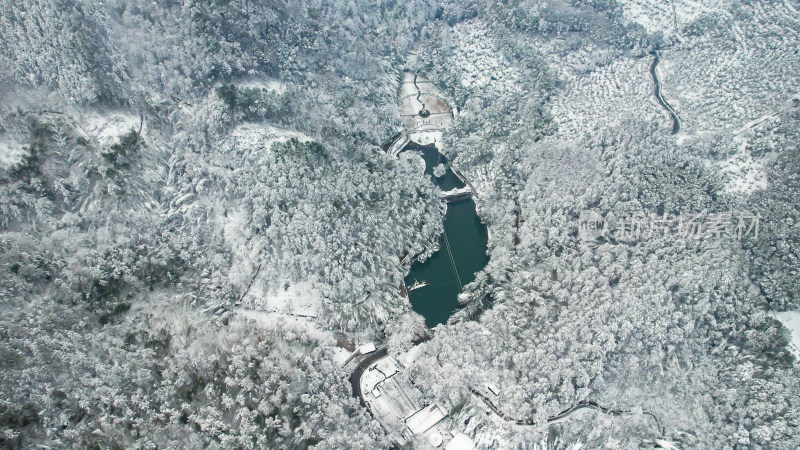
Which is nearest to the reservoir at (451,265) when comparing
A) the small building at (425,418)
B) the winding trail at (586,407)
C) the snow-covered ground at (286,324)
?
the small building at (425,418)

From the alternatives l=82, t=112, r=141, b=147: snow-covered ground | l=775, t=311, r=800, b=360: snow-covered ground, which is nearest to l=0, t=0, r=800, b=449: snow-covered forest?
l=82, t=112, r=141, b=147: snow-covered ground

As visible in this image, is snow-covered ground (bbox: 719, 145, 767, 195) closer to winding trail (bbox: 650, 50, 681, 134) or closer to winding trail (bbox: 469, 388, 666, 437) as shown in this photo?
winding trail (bbox: 650, 50, 681, 134)

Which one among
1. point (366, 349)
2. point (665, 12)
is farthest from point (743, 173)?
point (366, 349)

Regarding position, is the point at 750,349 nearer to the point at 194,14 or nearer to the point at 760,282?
the point at 760,282

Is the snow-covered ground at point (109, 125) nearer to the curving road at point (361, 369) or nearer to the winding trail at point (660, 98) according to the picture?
the curving road at point (361, 369)

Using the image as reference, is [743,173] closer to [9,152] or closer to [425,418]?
[425,418]

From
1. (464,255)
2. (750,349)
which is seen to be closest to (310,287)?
(464,255)
